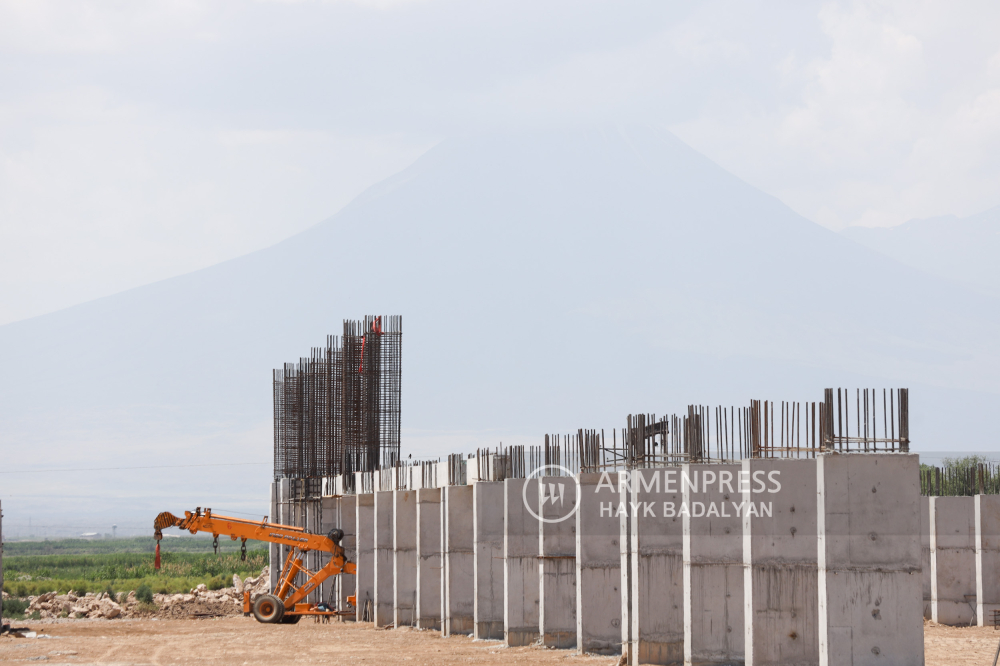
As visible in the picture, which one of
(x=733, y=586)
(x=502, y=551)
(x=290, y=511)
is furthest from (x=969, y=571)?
(x=290, y=511)

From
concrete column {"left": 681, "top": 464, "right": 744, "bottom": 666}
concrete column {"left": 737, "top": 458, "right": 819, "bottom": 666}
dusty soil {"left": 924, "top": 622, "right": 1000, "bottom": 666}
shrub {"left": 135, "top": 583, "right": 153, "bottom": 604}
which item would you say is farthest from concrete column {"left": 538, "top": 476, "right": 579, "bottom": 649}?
shrub {"left": 135, "top": 583, "right": 153, "bottom": 604}

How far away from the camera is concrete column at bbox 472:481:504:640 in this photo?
2136 cm

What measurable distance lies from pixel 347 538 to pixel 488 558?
11.9 m

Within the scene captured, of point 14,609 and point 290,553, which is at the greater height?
point 290,553

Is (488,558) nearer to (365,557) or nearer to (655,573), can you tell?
(655,573)

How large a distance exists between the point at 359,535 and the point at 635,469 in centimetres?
1471

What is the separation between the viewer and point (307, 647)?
885 inches

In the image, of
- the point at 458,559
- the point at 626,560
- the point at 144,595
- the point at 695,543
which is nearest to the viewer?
the point at 695,543

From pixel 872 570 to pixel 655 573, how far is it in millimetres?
3730

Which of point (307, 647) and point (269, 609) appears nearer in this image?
point (307, 647)

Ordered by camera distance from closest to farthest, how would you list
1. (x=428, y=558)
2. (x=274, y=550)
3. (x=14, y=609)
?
(x=428, y=558)
(x=274, y=550)
(x=14, y=609)

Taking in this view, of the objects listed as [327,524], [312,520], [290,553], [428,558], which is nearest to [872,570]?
[428,558]

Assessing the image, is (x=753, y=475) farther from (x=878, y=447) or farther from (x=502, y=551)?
(x=502, y=551)

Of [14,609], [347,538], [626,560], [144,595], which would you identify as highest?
[626,560]
